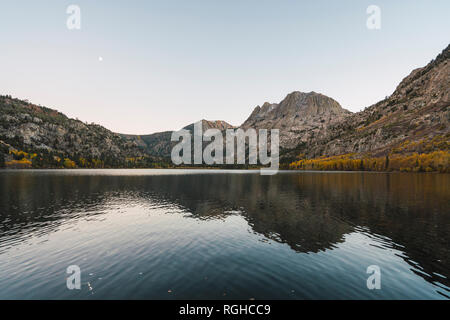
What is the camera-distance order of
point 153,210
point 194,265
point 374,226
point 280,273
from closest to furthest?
1. point 280,273
2. point 194,265
3. point 374,226
4. point 153,210

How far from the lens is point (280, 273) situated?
21578 millimetres

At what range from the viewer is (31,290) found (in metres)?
17.7

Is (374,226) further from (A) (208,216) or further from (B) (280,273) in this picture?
(A) (208,216)

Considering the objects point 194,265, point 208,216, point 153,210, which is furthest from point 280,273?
point 153,210

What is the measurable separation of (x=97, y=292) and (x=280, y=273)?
54.3ft

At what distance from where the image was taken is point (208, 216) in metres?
48.4

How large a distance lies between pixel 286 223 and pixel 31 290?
37.2 m

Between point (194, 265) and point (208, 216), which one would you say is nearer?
point (194, 265)

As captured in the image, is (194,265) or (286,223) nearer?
(194,265)
